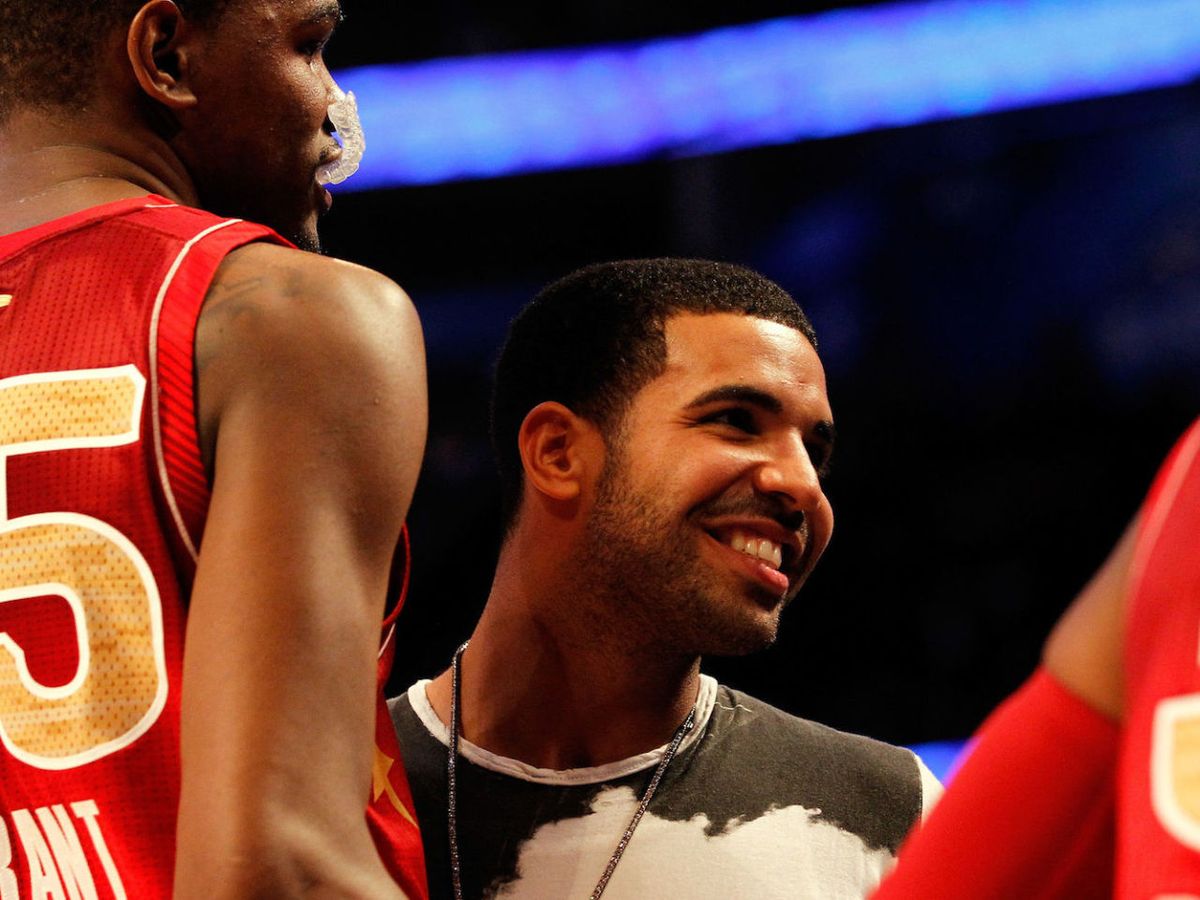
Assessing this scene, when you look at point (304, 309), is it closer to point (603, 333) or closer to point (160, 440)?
point (160, 440)

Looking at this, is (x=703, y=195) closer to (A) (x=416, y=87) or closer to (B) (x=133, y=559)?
(A) (x=416, y=87)

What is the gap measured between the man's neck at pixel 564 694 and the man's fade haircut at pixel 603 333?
247 millimetres

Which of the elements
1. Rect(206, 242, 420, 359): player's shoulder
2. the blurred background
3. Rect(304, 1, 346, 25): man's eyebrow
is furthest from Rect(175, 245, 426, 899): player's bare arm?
the blurred background

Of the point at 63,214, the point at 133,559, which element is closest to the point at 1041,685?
the point at 133,559

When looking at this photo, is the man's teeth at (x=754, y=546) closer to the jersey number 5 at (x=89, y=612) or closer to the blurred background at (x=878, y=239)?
the jersey number 5 at (x=89, y=612)

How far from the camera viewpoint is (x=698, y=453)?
2057mm

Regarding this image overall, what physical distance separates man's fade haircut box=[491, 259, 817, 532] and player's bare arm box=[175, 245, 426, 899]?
107 cm

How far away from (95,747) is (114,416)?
0.81ft

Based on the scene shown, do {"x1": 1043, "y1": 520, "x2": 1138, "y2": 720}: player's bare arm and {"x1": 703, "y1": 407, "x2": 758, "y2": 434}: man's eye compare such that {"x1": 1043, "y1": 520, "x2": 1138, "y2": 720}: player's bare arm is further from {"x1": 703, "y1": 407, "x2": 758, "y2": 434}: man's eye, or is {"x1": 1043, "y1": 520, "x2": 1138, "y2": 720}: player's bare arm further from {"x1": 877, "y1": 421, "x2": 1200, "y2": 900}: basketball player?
{"x1": 703, "y1": 407, "x2": 758, "y2": 434}: man's eye

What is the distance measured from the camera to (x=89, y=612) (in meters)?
1.08

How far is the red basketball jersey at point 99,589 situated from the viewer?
1084 mm

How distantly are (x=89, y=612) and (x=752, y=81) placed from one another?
4.73 m

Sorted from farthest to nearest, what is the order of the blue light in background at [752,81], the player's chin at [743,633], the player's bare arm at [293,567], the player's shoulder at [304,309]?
1. the blue light in background at [752,81]
2. the player's chin at [743,633]
3. the player's shoulder at [304,309]
4. the player's bare arm at [293,567]

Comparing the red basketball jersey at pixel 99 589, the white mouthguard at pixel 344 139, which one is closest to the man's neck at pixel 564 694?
the white mouthguard at pixel 344 139
